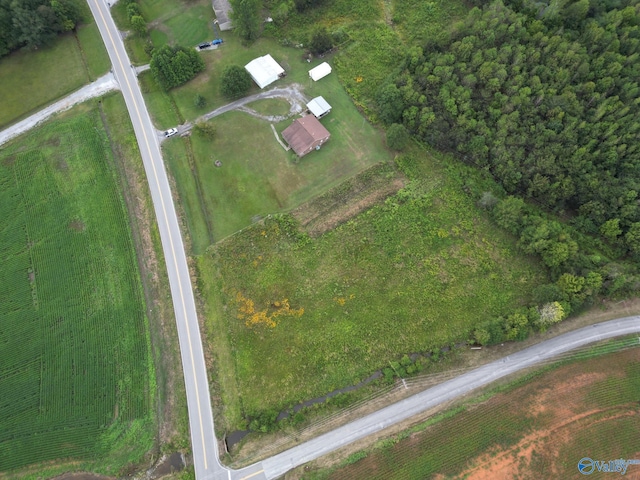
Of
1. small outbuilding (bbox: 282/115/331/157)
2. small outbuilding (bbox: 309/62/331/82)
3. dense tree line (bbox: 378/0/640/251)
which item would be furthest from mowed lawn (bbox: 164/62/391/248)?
dense tree line (bbox: 378/0/640/251)

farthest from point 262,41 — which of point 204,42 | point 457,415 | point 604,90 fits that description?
point 457,415

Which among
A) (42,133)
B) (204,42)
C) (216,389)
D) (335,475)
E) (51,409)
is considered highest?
(204,42)

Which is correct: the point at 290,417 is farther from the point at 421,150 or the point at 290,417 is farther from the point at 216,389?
the point at 421,150

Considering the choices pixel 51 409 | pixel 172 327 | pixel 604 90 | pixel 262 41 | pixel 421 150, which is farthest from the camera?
pixel 262 41

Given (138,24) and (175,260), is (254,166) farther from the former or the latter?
(138,24)

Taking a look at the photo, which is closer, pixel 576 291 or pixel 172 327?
pixel 576 291

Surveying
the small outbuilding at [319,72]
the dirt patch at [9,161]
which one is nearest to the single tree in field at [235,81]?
the small outbuilding at [319,72]

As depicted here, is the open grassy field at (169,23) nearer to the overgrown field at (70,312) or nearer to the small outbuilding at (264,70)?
the small outbuilding at (264,70)
